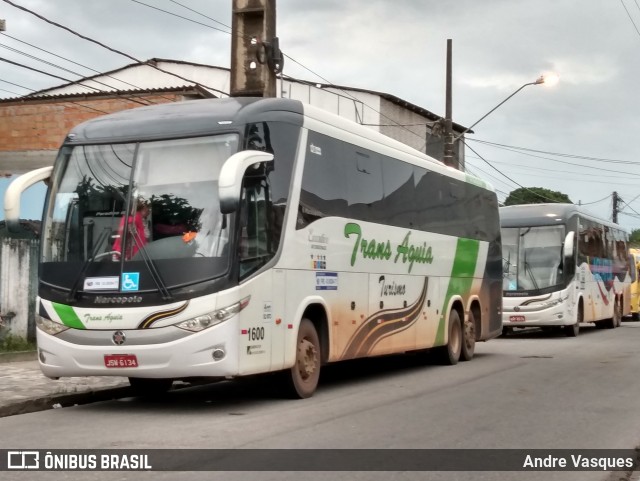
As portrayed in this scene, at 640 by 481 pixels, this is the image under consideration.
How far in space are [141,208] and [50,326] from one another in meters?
1.67

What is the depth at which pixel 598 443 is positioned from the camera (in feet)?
27.6

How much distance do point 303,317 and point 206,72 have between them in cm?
2969

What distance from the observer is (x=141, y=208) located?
9969mm

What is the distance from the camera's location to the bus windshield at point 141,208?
977cm

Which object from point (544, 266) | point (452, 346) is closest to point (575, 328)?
point (544, 266)

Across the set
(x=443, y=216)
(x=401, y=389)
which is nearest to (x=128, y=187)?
(x=401, y=389)

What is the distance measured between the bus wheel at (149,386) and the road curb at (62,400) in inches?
4.2

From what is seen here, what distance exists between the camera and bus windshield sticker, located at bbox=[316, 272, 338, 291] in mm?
11539

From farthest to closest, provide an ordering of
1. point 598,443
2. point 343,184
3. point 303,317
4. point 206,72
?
point 206,72
point 343,184
point 303,317
point 598,443

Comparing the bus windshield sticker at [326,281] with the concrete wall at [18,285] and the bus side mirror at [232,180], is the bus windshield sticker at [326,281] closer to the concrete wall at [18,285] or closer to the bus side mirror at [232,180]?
the bus side mirror at [232,180]

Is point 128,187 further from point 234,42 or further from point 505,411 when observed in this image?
point 234,42

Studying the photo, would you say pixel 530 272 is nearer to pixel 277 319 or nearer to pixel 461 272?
pixel 461 272

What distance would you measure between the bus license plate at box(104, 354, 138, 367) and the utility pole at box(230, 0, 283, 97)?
27.6 feet

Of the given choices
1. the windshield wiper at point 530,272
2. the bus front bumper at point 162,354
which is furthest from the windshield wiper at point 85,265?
the windshield wiper at point 530,272
